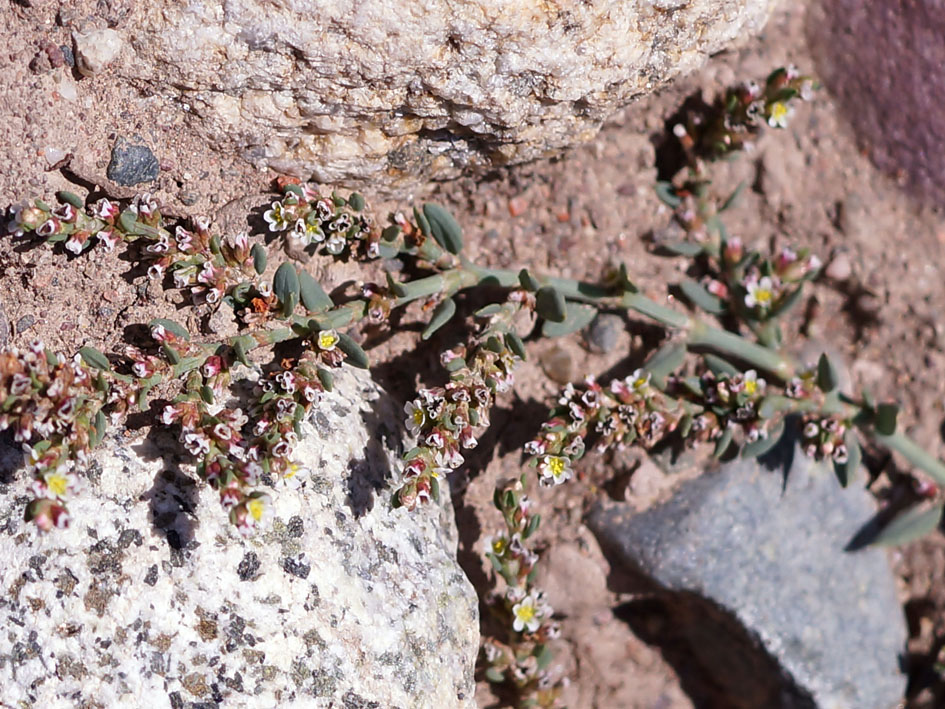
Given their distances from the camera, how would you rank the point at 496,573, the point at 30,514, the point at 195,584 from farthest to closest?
1. the point at 496,573
2. the point at 195,584
3. the point at 30,514

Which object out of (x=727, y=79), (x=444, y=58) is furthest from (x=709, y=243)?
(x=444, y=58)

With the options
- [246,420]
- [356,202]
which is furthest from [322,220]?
[246,420]

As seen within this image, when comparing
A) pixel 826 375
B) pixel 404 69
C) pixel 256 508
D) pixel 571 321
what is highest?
pixel 404 69

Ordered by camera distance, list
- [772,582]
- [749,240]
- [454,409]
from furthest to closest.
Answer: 1. [749,240]
2. [772,582]
3. [454,409]

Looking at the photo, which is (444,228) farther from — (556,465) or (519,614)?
(519,614)

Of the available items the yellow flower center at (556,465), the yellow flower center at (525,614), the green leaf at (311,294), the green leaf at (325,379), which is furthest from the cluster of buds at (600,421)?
the green leaf at (311,294)

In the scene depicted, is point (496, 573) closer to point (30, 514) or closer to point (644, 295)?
point (644, 295)

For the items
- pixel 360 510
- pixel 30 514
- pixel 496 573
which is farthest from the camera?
pixel 496 573
